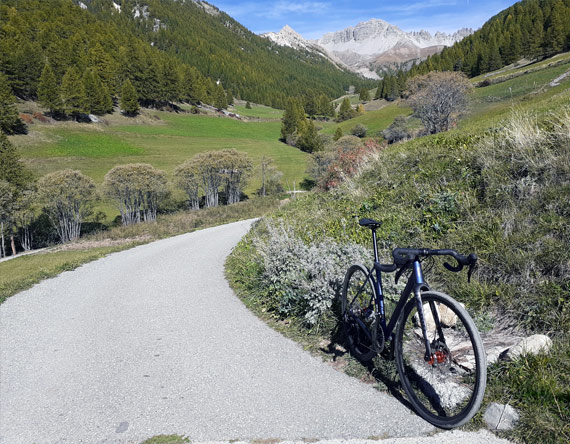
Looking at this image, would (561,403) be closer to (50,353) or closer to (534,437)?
(534,437)

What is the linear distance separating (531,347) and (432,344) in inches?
44.3

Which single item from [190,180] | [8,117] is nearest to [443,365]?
[190,180]

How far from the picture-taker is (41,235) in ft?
101

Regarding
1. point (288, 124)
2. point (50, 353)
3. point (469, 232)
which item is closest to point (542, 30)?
point (288, 124)

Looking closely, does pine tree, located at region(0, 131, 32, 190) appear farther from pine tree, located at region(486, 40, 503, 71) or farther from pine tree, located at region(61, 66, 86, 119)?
pine tree, located at region(486, 40, 503, 71)

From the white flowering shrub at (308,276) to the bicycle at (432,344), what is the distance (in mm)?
1198

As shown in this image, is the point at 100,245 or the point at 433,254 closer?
the point at 433,254

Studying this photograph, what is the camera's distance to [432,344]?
9.81 ft

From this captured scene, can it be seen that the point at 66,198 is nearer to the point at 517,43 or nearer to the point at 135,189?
the point at 135,189

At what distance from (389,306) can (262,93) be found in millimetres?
166724

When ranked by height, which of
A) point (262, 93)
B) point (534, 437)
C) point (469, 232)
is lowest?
point (534, 437)

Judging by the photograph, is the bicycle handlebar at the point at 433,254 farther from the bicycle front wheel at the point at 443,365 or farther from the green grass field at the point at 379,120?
the green grass field at the point at 379,120

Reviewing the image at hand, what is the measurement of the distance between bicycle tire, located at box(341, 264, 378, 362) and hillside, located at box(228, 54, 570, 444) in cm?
20

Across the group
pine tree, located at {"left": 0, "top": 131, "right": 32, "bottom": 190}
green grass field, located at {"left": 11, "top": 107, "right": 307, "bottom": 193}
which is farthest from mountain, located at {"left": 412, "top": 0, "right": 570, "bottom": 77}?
pine tree, located at {"left": 0, "top": 131, "right": 32, "bottom": 190}
